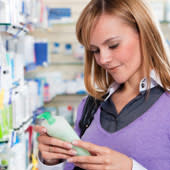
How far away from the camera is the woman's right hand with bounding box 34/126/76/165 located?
1.15 m

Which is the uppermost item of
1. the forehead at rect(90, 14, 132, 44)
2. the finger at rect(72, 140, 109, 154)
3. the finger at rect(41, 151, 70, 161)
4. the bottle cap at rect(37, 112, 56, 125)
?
the forehead at rect(90, 14, 132, 44)

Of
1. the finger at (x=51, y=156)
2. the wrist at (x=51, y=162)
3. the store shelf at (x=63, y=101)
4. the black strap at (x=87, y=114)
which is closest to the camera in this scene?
the finger at (x=51, y=156)

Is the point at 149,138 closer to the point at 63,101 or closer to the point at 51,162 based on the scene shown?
the point at 51,162

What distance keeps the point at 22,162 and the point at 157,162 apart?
1304 mm

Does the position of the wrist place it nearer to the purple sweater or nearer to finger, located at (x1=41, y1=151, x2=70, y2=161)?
finger, located at (x1=41, y1=151, x2=70, y2=161)

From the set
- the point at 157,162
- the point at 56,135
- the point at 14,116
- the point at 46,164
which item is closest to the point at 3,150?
the point at 14,116

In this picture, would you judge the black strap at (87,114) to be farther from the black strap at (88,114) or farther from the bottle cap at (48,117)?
the bottle cap at (48,117)

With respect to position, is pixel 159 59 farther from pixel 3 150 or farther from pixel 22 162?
pixel 22 162

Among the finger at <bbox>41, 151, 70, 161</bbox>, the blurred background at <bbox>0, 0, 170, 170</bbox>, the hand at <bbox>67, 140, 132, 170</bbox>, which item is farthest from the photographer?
the blurred background at <bbox>0, 0, 170, 170</bbox>

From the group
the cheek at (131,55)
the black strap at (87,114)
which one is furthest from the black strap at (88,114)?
the cheek at (131,55)

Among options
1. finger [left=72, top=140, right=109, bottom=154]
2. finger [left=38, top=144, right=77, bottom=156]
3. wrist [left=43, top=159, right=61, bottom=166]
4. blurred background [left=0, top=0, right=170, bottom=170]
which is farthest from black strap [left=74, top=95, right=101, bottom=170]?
blurred background [left=0, top=0, right=170, bottom=170]

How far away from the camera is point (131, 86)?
1.48m

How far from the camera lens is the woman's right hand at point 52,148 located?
1.15 metres

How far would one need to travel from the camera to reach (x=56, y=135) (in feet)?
3.89
